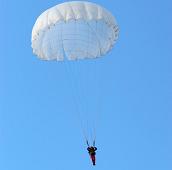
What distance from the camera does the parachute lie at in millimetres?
45969

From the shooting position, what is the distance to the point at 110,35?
159ft

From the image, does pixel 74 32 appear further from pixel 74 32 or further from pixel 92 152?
pixel 92 152

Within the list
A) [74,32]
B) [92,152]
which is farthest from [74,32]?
[92,152]

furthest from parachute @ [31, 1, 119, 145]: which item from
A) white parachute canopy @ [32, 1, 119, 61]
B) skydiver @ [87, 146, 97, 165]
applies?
skydiver @ [87, 146, 97, 165]

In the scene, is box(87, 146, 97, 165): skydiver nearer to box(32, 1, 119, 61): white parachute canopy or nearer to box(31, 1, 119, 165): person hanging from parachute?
A: box(31, 1, 119, 165): person hanging from parachute

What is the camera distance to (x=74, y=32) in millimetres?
47906

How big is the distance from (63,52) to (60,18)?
4.41 m

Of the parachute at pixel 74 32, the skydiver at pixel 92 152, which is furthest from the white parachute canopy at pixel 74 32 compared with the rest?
the skydiver at pixel 92 152

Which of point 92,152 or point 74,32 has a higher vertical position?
point 74,32

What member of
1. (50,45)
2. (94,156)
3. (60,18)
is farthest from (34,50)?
(94,156)

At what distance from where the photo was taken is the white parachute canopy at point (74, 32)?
45938mm

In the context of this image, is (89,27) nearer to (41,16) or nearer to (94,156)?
(41,16)

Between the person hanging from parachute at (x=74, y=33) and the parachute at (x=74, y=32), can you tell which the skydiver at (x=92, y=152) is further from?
the parachute at (x=74, y=32)

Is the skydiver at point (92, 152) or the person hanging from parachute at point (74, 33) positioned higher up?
the person hanging from parachute at point (74, 33)
